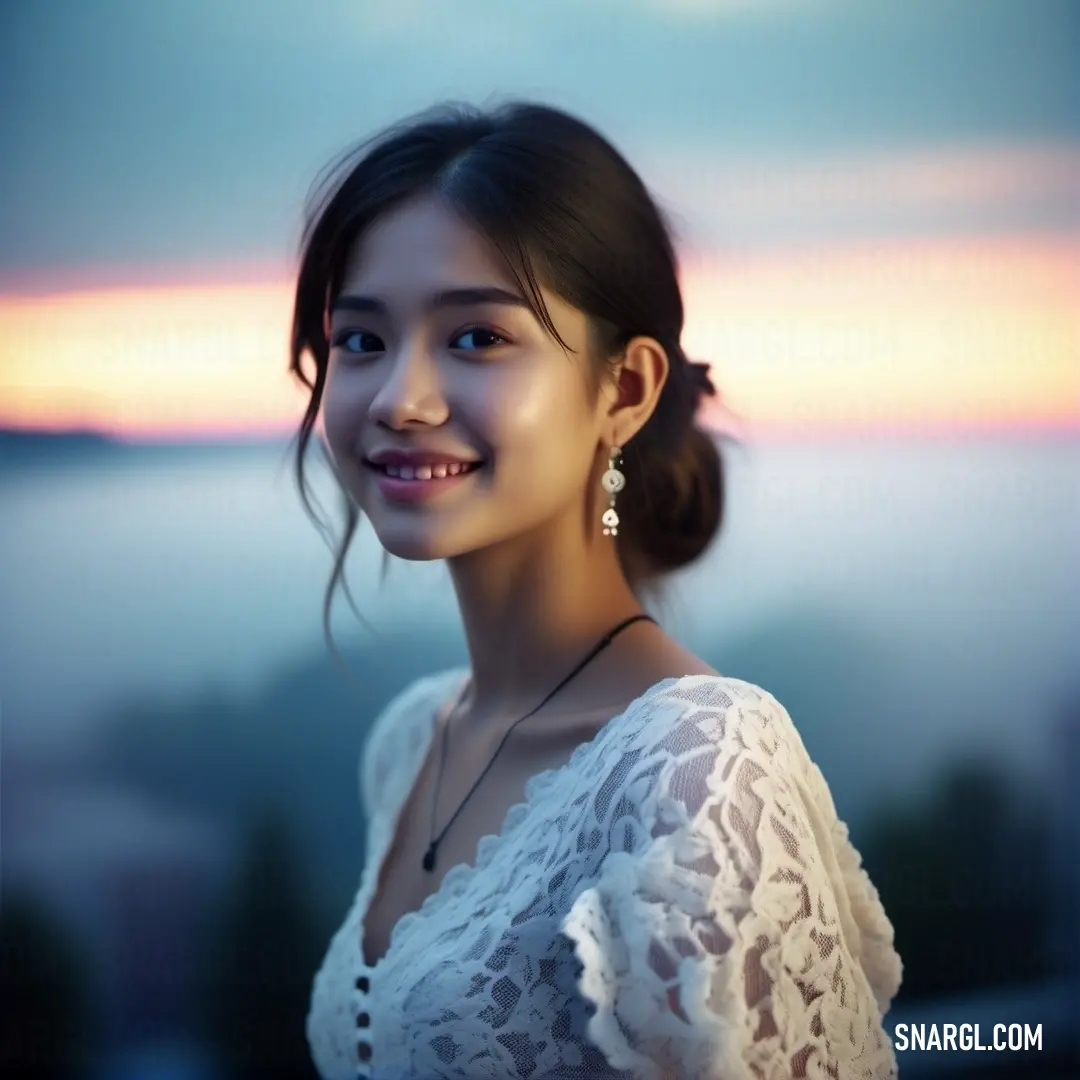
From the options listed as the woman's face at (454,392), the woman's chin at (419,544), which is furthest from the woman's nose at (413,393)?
the woman's chin at (419,544)

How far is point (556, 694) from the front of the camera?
48.6 inches

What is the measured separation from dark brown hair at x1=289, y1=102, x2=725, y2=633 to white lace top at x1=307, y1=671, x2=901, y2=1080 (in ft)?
1.12

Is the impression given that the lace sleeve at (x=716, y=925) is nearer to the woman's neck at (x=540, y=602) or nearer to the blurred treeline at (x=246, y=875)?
the woman's neck at (x=540, y=602)

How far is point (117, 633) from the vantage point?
1788mm

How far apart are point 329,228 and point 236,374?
522 mm

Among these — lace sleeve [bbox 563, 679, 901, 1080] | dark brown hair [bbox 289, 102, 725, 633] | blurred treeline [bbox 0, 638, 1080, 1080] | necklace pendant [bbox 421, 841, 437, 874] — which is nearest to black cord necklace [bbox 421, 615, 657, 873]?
necklace pendant [bbox 421, 841, 437, 874]

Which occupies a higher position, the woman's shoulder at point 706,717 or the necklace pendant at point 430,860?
the woman's shoulder at point 706,717

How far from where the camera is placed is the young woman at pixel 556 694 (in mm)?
904

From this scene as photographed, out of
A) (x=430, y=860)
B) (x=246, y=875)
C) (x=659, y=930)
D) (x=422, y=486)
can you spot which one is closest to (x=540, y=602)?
(x=422, y=486)

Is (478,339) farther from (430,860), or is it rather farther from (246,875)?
(246,875)

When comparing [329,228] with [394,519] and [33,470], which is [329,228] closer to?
[394,519]

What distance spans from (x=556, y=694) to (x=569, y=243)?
46 cm

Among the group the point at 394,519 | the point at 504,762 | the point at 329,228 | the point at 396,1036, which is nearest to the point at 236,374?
the point at 329,228

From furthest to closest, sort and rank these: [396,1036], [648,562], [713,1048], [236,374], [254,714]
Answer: [254,714] → [236,374] → [648,562] → [396,1036] → [713,1048]
